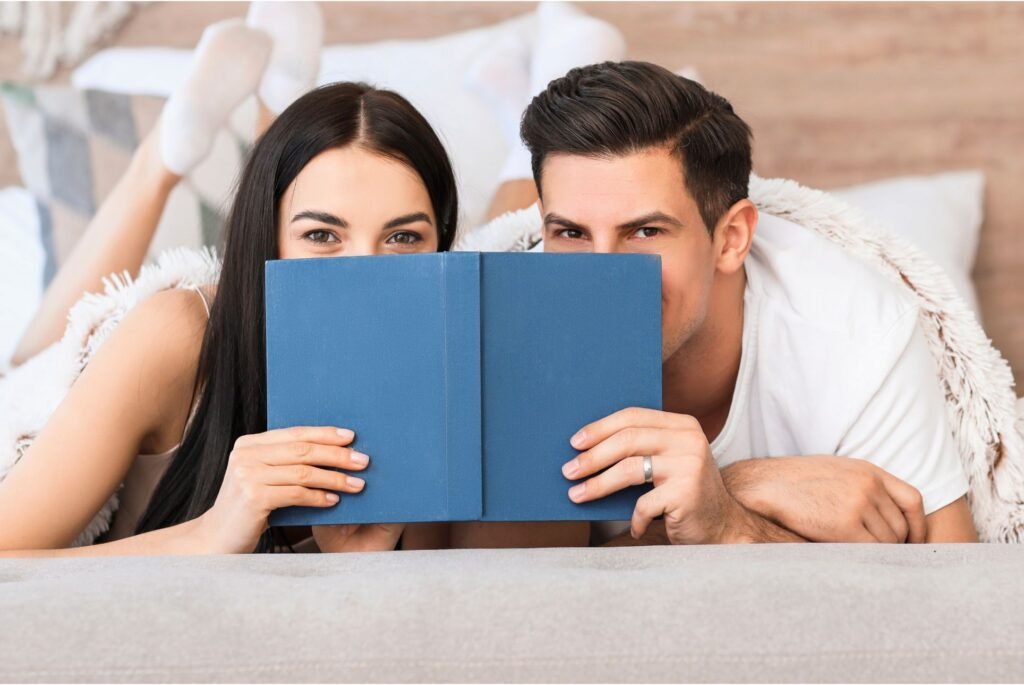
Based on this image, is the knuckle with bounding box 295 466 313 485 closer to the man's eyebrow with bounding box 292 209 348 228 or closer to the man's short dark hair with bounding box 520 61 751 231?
the man's eyebrow with bounding box 292 209 348 228

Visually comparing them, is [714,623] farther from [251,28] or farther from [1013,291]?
[1013,291]

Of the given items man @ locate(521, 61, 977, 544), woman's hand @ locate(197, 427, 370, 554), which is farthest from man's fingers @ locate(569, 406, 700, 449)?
woman's hand @ locate(197, 427, 370, 554)

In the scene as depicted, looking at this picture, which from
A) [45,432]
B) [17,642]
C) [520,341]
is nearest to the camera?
[17,642]

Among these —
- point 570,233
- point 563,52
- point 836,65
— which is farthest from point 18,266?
point 836,65

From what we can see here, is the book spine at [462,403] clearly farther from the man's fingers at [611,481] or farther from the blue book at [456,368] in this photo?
the man's fingers at [611,481]

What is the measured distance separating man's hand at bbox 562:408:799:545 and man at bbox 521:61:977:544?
6 centimetres

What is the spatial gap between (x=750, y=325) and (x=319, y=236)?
59 cm

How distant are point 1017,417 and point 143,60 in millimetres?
1756

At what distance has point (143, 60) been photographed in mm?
2250

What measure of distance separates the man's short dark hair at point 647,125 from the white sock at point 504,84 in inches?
23.5

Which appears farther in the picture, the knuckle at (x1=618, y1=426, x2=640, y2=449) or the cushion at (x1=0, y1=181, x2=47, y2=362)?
the cushion at (x1=0, y1=181, x2=47, y2=362)

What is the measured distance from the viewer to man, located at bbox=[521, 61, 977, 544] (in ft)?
4.18

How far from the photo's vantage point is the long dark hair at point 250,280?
56.0 inches

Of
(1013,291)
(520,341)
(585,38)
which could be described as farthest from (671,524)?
(1013,291)
